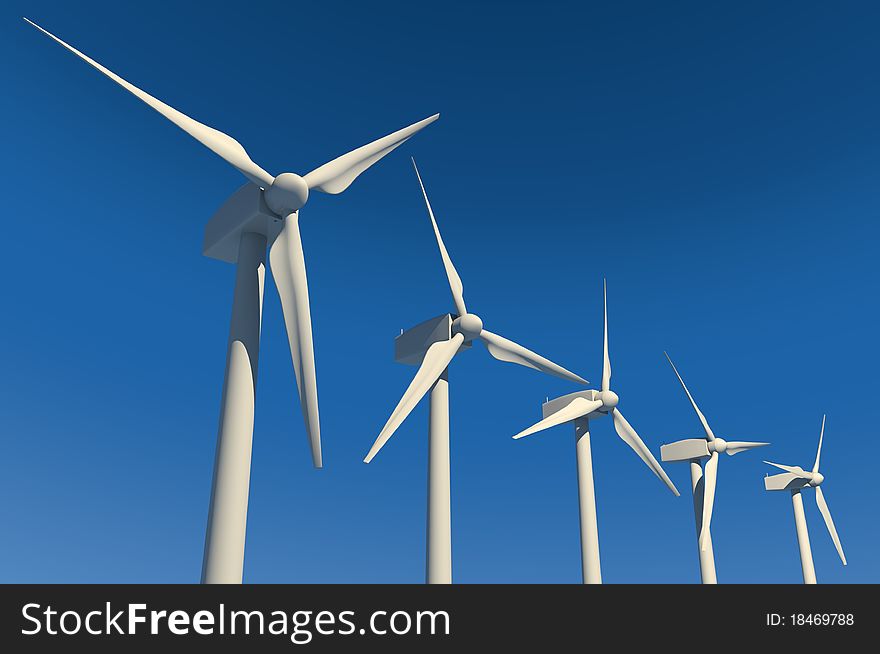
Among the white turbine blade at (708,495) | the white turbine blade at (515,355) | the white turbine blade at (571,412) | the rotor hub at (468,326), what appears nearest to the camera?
the rotor hub at (468,326)

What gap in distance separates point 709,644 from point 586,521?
927 inches

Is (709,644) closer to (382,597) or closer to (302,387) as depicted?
(382,597)

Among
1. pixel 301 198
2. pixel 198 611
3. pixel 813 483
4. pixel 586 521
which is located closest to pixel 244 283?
pixel 301 198

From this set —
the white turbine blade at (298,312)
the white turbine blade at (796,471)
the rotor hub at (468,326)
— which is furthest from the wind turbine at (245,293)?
the white turbine blade at (796,471)

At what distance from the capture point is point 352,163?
75.3 ft

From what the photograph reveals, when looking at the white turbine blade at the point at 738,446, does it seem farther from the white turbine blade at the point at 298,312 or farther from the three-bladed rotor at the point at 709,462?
the white turbine blade at the point at 298,312

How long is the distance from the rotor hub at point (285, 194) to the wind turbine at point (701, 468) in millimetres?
35738

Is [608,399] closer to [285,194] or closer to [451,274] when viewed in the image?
[451,274]

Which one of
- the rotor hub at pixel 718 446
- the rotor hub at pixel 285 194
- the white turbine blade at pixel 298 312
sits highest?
the rotor hub at pixel 718 446

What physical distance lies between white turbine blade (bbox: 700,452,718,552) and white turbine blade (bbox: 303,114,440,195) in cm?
3508

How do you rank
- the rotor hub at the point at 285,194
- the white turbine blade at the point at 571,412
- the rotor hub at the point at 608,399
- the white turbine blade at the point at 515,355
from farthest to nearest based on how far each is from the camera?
the rotor hub at the point at 608,399, the white turbine blade at the point at 571,412, the white turbine blade at the point at 515,355, the rotor hub at the point at 285,194

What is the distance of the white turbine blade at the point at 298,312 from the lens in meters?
19.4

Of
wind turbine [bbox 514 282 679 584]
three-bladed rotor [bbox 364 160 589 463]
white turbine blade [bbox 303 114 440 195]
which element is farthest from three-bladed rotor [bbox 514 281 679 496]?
white turbine blade [bbox 303 114 440 195]

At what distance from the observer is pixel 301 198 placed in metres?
20.6
